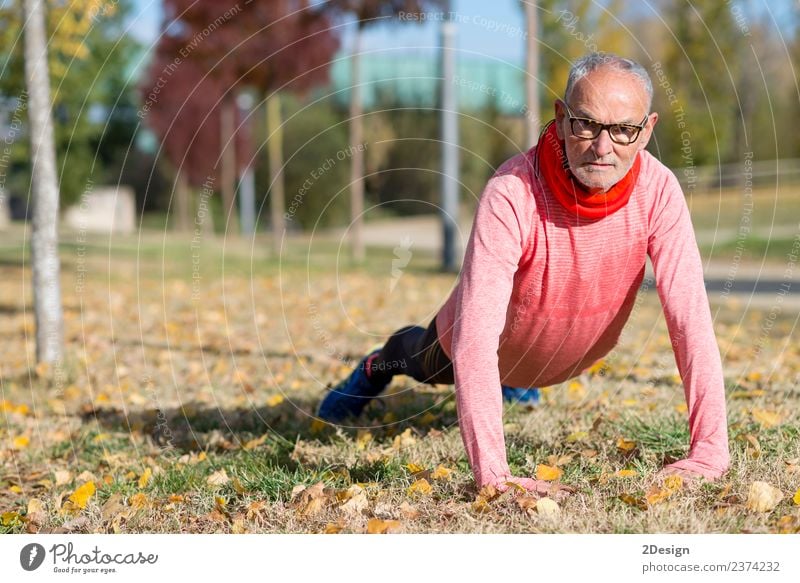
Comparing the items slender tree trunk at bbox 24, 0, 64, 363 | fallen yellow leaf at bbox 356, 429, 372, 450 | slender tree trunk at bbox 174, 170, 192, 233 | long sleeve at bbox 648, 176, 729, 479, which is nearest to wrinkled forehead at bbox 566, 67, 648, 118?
long sleeve at bbox 648, 176, 729, 479

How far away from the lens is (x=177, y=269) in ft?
54.4

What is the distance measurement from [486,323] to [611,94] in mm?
867

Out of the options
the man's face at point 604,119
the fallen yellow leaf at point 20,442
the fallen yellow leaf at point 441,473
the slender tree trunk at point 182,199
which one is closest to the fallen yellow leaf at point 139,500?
the fallen yellow leaf at point 441,473

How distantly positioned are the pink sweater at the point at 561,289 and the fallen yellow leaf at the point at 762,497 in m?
0.18

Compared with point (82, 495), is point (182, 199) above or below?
above

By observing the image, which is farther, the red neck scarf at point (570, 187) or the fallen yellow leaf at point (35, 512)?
the fallen yellow leaf at point (35, 512)

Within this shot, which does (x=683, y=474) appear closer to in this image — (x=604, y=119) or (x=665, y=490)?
(x=665, y=490)

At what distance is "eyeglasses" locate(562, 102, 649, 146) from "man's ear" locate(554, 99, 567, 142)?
50 millimetres

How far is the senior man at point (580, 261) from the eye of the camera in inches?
124

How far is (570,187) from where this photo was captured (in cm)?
332

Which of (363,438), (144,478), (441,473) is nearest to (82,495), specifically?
(144,478)

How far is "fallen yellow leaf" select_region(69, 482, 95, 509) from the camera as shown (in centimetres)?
370

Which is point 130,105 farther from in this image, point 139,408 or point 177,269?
point 139,408

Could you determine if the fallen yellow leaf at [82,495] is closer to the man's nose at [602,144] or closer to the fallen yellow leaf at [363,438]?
the fallen yellow leaf at [363,438]
